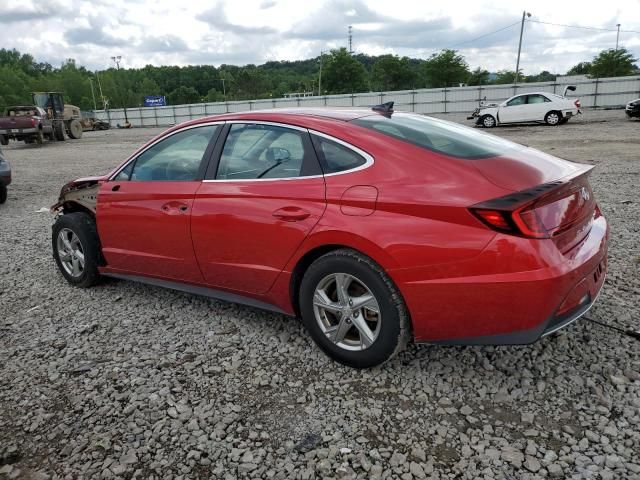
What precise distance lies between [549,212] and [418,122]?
127 centimetres

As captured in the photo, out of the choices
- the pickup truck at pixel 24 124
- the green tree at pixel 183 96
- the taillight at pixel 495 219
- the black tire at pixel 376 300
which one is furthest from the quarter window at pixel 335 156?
the green tree at pixel 183 96

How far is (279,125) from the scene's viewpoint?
344 centimetres

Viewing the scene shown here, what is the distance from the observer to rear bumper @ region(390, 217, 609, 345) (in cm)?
250

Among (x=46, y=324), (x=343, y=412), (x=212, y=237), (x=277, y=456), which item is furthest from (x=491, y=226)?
(x=46, y=324)

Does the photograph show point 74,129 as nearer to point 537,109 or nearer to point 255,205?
point 537,109

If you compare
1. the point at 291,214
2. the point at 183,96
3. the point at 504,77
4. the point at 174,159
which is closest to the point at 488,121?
the point at 174,159

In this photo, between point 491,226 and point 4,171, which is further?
point 4,171

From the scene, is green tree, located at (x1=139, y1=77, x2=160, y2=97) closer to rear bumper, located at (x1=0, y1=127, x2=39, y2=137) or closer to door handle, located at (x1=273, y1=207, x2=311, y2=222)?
rear bumper, located at (x1=0, y1=127, x2=39, y2=137)

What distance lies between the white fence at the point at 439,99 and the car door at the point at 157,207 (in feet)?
64.9

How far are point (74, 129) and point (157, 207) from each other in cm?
2961

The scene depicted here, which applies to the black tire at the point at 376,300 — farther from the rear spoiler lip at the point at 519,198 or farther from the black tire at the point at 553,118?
the black tire at the point at 553,118

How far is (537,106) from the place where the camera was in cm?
2214

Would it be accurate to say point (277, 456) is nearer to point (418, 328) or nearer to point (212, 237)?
point (418, 328)

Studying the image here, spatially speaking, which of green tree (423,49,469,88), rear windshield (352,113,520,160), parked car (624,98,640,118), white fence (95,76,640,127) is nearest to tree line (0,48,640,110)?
green tree (423,49,469,88)
